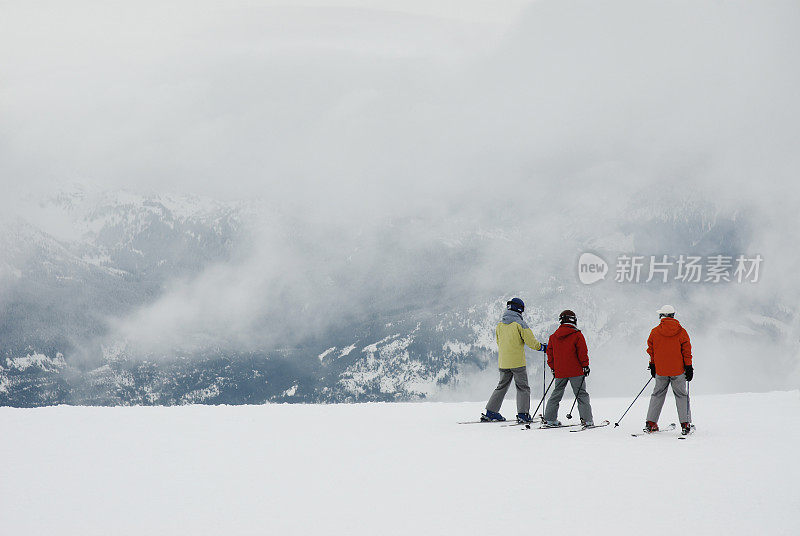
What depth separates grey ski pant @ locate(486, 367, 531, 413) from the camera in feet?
47.0

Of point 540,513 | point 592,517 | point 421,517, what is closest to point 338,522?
point 421,517

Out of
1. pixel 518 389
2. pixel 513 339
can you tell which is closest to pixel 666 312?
pixel 513 339

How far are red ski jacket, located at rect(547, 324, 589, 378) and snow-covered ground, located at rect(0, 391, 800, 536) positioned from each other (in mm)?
1317

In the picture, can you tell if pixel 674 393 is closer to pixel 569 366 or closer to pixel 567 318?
pixel 569 366

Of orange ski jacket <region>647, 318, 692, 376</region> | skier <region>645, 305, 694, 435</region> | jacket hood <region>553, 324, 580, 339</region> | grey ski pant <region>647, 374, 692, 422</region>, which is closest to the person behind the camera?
Answer: grey ski pant <region>647, 374, 692, 422</region>

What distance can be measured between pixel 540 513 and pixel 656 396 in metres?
6.65

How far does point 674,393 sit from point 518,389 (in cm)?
302

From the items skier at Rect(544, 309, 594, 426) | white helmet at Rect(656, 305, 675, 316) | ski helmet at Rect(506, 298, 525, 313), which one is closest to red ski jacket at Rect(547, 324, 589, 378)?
skier at Rect(544, 309, 594, 426)

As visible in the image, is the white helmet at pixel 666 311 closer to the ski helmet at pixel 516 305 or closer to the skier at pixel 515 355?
the skier at pixel 515 355

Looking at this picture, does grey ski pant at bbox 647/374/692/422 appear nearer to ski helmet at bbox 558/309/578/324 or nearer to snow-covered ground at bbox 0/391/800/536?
snow-covered ground at bbox 0/391/800/536

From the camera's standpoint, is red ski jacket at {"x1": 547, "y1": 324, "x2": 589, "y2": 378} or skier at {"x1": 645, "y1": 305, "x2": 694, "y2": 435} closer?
skier at {"x1": 645, "y1": 305, "x2": 694, "y2": 435}

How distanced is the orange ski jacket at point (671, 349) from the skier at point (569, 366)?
134 cm

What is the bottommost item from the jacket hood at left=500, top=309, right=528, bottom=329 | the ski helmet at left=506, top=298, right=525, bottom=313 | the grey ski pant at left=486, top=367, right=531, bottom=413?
the grey ski pant at left=486, top=367, right=531, bottom=413

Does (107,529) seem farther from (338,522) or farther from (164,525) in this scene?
(338,522)
